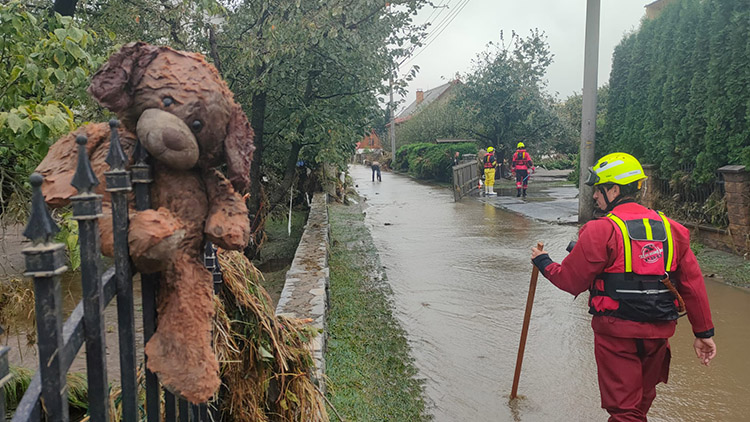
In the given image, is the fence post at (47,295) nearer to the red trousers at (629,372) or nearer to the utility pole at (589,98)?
the red trousers at (629,372)

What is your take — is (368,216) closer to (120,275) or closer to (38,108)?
(38,108)

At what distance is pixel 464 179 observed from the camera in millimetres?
18734

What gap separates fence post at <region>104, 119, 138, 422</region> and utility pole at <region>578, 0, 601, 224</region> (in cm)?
1081

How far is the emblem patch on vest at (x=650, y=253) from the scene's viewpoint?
125 inches

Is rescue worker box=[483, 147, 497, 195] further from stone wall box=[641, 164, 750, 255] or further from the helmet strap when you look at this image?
the helmet strap

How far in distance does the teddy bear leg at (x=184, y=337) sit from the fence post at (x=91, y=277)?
0.16 metres

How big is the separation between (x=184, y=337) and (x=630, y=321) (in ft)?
8.60

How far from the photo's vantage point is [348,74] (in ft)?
26.3

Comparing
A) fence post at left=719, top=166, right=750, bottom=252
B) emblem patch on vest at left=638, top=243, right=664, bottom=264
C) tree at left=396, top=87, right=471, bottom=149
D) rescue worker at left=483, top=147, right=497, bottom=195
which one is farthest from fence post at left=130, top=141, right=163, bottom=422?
tree at left=396, top=87, right=471, bottom=149

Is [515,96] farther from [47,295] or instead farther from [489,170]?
[47,295]

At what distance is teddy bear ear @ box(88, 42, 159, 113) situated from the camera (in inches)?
63.2

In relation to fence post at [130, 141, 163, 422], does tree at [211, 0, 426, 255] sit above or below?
above

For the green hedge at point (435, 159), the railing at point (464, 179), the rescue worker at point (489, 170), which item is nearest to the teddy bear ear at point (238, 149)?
the railing at point (464, 179)

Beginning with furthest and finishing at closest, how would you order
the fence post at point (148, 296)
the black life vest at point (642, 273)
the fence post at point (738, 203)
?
1. the fence post at point (738, 203)
2. the black life vest at point (642, 273)
3. the fence post at point (148, 296)
